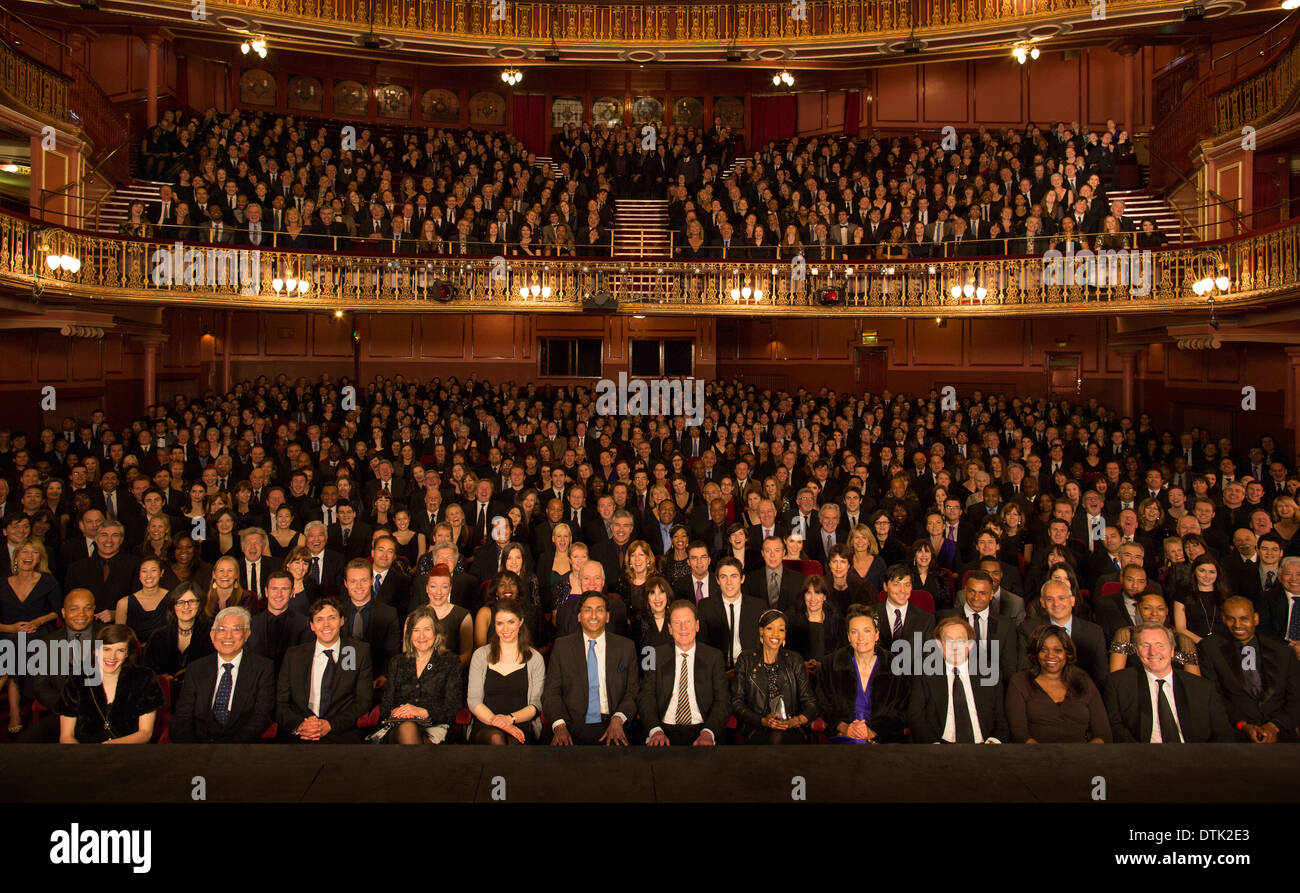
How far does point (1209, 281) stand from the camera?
11250 millimetres

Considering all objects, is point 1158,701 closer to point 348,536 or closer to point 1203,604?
point 1203,604

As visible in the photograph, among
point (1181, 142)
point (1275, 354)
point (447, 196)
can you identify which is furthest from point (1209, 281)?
point (447, 196)

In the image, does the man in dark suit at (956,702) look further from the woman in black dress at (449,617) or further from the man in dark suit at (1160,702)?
the woman in black dress at (449,617)

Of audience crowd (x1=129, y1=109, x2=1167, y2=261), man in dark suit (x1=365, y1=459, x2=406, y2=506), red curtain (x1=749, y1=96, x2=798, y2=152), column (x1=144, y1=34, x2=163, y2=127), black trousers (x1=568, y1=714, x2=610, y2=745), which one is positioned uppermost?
red curtain (x1=749, y1=96, x2=798, y2=152)

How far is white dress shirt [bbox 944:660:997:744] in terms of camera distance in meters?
4.01

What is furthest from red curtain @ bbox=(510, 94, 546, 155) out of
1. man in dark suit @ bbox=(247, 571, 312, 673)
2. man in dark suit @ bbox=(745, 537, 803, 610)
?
man in dark suit @ bbox=(247, 571, 312, 673)

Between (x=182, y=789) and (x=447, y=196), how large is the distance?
14884 millimetres

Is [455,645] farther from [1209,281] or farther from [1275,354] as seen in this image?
[1275,354]

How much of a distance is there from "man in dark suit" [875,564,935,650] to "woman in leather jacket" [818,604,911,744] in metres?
0.47

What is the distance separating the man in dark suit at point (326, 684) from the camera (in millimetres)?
4207

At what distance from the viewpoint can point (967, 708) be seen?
4043mm

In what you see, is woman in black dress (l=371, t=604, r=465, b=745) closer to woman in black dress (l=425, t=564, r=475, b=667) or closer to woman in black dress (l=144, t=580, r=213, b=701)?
woman in black dress (l=425, t=564, r=475, b=667)

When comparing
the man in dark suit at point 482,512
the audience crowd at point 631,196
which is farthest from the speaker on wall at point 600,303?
the man in dark suit at point 482,512
